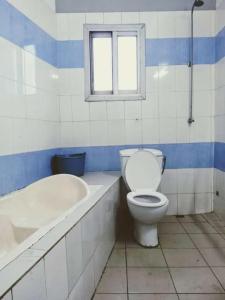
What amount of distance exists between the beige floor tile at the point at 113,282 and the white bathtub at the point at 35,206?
53 cm

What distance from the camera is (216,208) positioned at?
2.80 metres

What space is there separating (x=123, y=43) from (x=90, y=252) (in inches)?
89.7

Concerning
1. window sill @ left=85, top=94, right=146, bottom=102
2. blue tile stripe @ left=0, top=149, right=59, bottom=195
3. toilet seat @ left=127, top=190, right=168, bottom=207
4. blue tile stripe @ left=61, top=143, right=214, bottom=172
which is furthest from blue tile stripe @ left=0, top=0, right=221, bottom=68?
toilet seat @ left=127, top=190, right=168, bottom=207

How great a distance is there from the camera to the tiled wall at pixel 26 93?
1780 millimetres

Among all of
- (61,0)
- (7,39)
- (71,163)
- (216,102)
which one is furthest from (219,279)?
(61,0)

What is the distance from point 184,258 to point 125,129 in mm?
1441

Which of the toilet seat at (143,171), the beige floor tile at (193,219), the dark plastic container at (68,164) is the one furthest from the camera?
the beige floor tile at (193,219)

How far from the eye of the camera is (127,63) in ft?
9.20

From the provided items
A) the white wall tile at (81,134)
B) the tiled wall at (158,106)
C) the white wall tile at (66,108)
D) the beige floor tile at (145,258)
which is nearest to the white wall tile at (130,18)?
the tiled wall at (158,106)

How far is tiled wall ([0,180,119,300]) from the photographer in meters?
0.76

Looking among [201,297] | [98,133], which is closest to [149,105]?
[98,133]

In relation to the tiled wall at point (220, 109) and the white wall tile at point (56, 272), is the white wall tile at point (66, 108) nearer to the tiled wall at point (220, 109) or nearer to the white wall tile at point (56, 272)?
the tiled wall at point (220, 109)

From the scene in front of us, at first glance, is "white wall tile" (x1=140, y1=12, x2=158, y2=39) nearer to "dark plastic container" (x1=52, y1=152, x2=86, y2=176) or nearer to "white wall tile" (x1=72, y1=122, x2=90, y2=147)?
"white wall tile" (x1=72, y1=122, x2=90, y2=147)

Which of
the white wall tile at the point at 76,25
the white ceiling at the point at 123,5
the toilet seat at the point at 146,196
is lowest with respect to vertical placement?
the toilet seat at the point at 146,196
